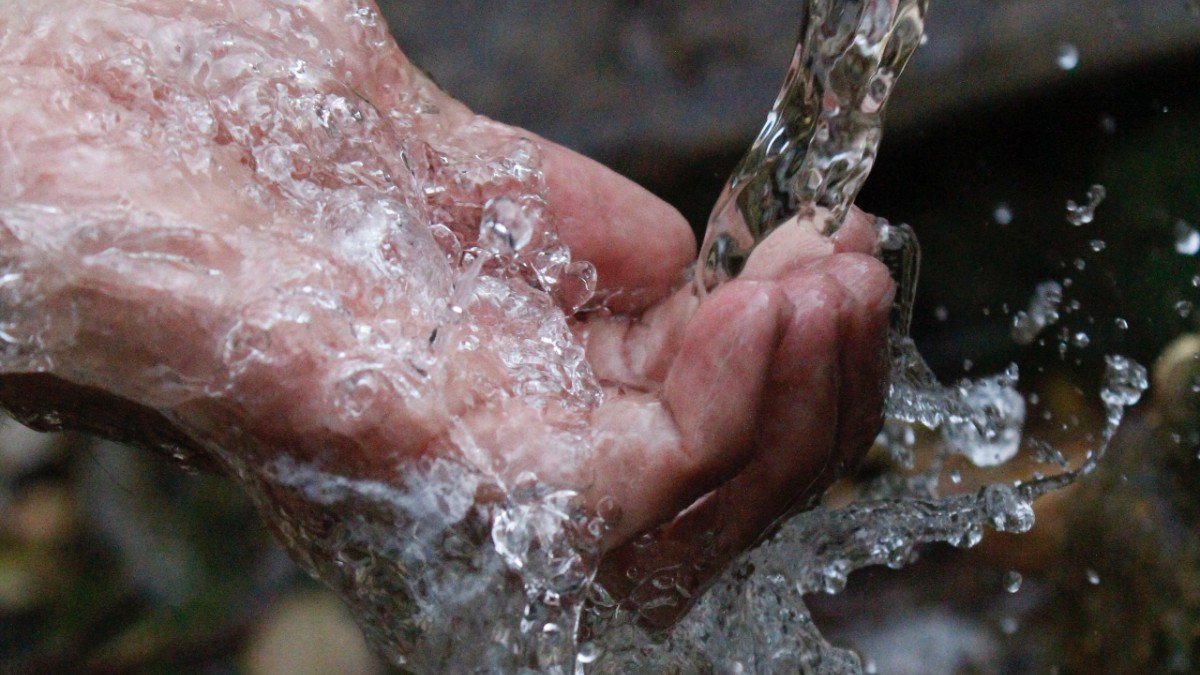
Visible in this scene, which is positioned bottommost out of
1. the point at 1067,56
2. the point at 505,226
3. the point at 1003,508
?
the point at 1003,508

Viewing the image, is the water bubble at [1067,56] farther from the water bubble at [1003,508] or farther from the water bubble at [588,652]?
the water bubble at [588,652]

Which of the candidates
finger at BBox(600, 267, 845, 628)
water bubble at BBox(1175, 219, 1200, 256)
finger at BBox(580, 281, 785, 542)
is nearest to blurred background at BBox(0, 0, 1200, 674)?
water bubble at BBox(1175, 219, 1200, 256)

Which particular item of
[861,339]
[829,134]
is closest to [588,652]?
[861,339]

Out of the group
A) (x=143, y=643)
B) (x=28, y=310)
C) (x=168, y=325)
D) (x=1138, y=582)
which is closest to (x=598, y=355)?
(x=168, y=325)

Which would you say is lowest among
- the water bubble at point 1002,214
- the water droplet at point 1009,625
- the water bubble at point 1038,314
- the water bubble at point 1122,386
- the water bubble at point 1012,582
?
the water droplet at point 1009,625

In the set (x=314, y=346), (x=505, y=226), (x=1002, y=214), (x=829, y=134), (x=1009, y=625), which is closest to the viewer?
(x=314, y=346)

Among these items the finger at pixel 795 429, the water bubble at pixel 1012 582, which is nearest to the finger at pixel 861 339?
the finger at pixel 795 429

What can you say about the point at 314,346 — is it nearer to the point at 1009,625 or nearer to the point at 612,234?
the point at 612,234

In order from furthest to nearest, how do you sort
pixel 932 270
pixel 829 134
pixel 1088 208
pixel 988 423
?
pixel 932 270 → pixel 1088 208 → pixel 988 423 → pixel 829 134
